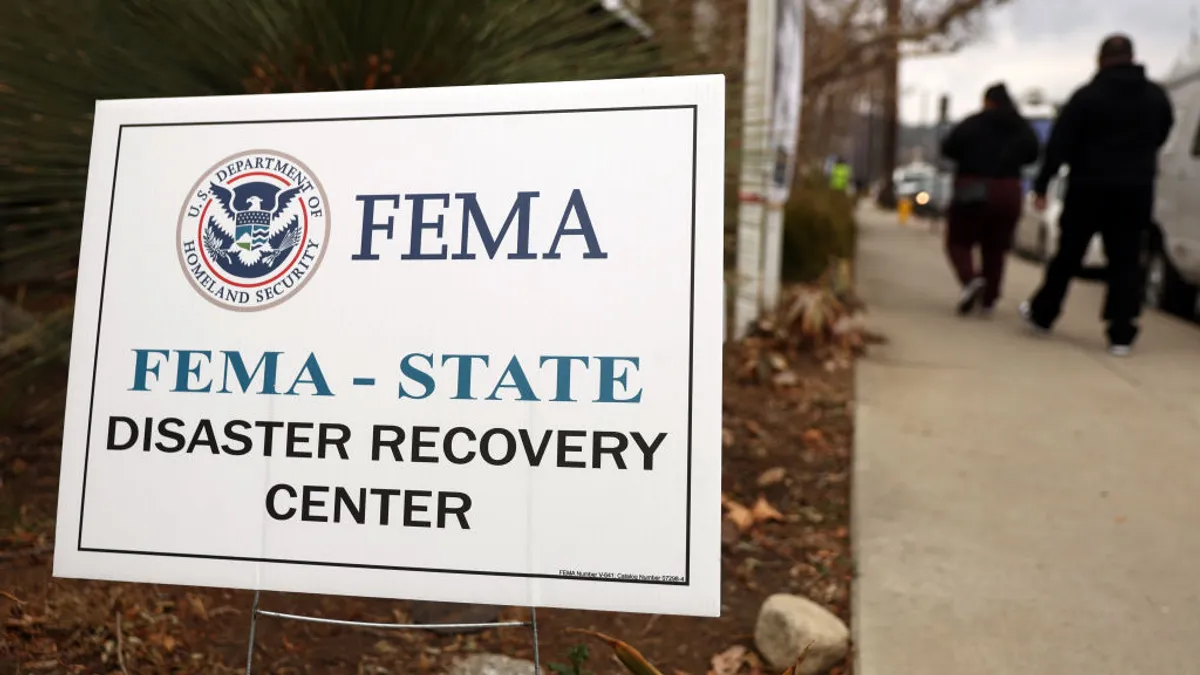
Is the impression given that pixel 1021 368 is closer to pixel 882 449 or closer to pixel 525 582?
pixel 882 449

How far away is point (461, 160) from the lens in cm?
211

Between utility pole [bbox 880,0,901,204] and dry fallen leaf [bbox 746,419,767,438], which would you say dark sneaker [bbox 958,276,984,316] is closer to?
dry fallen leaf [bbox 746,419,767,438]

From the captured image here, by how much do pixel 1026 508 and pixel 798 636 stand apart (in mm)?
1503

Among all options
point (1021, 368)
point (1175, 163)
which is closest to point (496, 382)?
point (1021, 368)

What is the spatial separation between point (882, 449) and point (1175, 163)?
533 cm

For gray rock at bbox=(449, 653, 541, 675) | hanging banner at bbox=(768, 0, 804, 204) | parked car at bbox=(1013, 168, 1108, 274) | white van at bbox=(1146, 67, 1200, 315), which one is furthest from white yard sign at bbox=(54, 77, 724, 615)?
parked car at bbox=(1013, 168, 1108, 274)

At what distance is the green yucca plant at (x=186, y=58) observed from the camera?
3059mm

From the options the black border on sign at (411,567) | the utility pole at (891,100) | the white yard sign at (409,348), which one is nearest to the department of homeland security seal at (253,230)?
the white yard sign at (409,348)

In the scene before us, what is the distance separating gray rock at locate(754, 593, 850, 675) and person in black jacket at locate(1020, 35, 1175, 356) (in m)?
4.18

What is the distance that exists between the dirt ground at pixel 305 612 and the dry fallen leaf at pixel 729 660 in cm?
2

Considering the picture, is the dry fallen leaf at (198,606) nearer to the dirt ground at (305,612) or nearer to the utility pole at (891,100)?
the dirt ground at (305,612)

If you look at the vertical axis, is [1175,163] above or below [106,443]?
above

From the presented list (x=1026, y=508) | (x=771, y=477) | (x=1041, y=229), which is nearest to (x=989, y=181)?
(x=1026, y=508)

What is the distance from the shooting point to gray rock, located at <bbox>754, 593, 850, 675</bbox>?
109 inches
